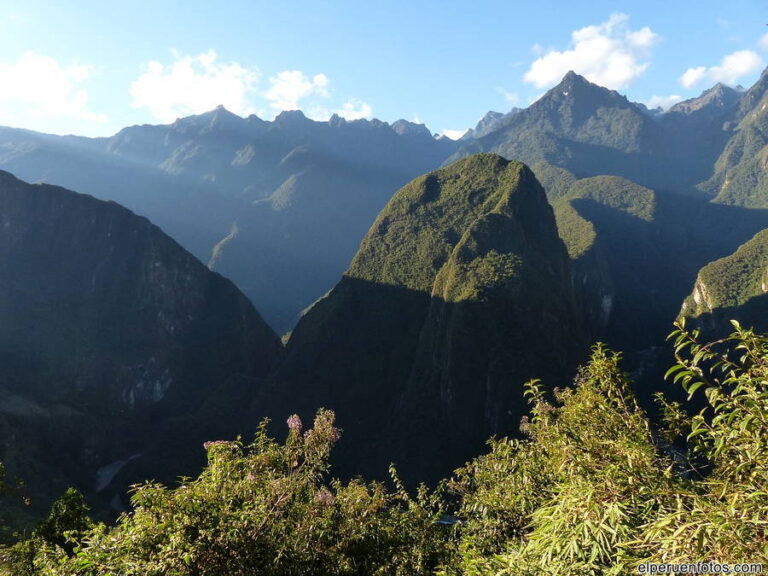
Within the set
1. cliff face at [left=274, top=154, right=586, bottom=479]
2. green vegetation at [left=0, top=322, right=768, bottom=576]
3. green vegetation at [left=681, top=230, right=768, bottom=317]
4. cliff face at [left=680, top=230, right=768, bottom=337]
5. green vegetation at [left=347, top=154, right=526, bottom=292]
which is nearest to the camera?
green vegetation at [left=0, top=322, right=768, bottom=576]

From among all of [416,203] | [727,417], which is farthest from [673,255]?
[727,417]

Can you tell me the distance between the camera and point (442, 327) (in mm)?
78000

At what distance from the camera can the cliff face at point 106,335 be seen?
77.2 m

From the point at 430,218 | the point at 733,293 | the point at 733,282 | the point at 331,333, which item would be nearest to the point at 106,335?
the point at 331,333

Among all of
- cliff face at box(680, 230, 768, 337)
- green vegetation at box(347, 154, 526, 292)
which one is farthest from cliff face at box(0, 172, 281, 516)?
cliff face at box(680, 230, 768, 337)

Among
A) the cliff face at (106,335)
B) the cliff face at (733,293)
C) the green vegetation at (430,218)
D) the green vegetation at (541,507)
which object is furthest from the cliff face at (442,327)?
the green vegetation at (541,507)

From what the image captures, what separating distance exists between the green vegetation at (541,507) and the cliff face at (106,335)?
72.2m

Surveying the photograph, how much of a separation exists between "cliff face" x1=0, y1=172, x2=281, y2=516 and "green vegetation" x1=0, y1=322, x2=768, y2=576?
72217mm

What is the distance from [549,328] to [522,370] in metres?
9.80

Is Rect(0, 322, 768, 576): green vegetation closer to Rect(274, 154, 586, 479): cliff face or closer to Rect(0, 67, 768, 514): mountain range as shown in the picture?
Rect(0, 67, 768, 514): mountain range

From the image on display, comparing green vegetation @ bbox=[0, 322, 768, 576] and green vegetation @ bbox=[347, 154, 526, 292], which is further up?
green vegetation @ bbox=[347, 154, 526, 292]

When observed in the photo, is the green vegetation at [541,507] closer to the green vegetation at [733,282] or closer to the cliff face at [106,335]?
the cliff face at [106,335]

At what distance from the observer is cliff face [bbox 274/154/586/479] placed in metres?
70.8

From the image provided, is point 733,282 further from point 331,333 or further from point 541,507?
point 541,507
